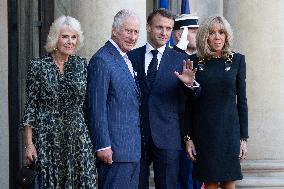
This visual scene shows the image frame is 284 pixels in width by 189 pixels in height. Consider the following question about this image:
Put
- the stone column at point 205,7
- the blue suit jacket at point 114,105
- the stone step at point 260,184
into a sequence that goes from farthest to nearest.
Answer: the stone column at point 205,7 → the stone step at point 260,184 → the blue suit jacket at point 114,105

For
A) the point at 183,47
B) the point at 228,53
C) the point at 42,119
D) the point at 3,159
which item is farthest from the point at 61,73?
the point at 183,47

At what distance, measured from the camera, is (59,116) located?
21.7 ft

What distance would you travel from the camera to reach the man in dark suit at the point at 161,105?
7082 mm

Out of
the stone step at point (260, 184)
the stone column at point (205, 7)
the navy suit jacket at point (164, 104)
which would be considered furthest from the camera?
the stone column at point (205, 7)

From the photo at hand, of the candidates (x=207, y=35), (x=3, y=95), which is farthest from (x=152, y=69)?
(x=3, y=95)

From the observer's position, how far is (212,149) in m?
7.25

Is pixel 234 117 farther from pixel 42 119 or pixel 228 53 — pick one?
pixel 42 119

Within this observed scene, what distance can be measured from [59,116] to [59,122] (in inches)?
1.8

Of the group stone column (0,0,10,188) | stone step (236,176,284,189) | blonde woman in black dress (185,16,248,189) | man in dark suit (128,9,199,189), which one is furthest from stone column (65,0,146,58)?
stone step (236,176,284,189)

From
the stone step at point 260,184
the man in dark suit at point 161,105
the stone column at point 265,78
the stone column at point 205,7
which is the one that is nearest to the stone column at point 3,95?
the man in dark suit at point 161,105

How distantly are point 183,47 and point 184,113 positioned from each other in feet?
6.42

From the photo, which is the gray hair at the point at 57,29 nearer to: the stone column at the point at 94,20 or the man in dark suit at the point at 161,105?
the man in dark suit at the point at 161,105

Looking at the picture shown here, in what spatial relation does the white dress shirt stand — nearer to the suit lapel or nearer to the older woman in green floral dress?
the suit lapel

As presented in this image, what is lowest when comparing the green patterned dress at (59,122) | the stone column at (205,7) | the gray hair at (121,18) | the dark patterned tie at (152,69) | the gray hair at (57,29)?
the green patterned dress at (59,122)
